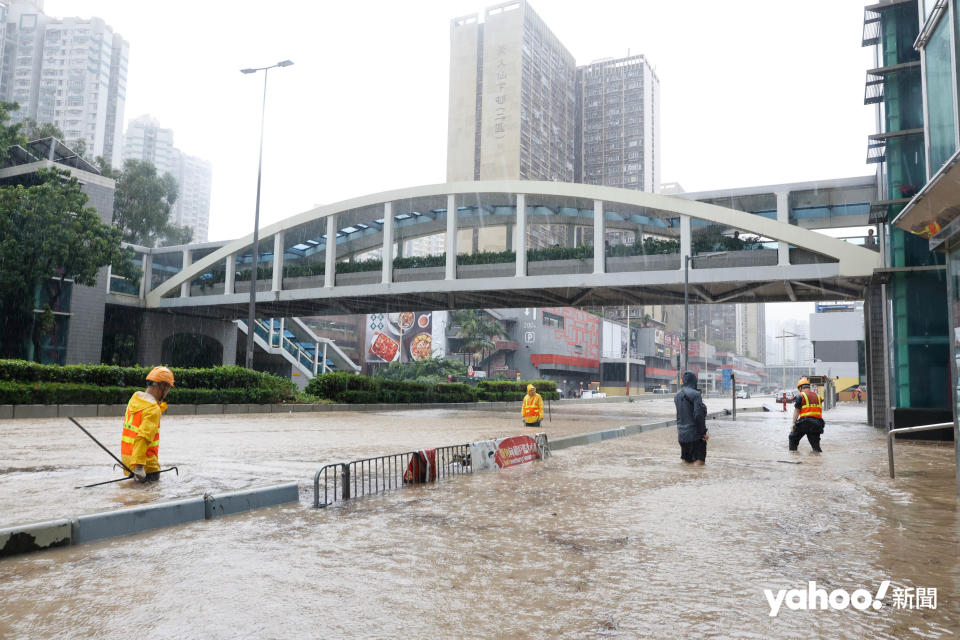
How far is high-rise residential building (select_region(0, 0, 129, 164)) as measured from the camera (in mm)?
95062

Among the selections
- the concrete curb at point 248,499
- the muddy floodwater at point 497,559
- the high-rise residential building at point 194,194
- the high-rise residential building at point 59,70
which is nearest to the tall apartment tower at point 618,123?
the high-rise residential building at point 194,194

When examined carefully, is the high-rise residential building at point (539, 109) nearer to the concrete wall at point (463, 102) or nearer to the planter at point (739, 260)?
the concrete wall at point (463, 102)

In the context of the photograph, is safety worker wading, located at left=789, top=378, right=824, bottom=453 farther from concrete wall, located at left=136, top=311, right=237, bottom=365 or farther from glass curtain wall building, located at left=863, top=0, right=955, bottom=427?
concrete wall, located at left=136, top=311, right=237, bottom=365

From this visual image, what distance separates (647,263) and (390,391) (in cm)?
1376

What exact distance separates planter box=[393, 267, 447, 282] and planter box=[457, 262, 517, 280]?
102cm

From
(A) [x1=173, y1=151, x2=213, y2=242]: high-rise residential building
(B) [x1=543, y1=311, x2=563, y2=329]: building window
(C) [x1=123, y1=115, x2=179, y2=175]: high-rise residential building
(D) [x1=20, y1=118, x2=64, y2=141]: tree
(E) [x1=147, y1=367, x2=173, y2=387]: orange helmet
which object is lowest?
(E) [x1=147, y1=367, x2=173, y2=387]: orange helmet

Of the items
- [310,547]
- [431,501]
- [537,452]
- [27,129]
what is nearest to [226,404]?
[537,452]

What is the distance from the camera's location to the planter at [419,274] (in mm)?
36438

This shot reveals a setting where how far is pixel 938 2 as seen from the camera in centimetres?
1297

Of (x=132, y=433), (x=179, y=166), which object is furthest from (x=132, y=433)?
(x=179, y=166)

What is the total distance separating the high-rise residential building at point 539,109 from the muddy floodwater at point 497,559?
3593 inches

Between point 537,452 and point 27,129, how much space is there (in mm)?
53764

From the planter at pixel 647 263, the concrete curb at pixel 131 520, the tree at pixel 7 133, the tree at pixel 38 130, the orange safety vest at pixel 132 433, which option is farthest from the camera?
the tree at pixel 38 130

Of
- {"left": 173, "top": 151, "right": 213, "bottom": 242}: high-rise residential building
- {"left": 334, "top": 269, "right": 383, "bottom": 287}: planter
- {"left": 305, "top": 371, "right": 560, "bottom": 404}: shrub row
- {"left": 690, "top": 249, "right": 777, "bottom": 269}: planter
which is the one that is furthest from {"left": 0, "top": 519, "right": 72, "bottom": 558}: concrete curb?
{"left": 173, "top": 151, "right": 213, "bottom": 242}: high-rise residential building
